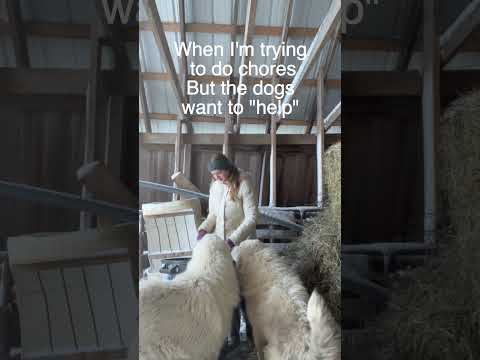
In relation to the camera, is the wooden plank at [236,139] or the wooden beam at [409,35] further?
the wooden beam at [409,35]

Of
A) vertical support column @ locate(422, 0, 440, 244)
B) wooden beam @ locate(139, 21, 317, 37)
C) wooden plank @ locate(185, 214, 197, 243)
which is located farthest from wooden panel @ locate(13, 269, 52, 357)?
vertical support column @ locate(422, 0, 440, 244)

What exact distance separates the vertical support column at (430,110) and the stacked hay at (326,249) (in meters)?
0.33

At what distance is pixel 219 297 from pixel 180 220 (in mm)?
290

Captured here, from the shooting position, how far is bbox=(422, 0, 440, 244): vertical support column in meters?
1.73

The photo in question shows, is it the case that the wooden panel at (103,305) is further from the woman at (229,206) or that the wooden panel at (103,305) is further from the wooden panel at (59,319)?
the woman at (229,206)

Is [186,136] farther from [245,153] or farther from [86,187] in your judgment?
[86,187]

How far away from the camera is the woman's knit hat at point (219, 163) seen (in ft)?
5.36

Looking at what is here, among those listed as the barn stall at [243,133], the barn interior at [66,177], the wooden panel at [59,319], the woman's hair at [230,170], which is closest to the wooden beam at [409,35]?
the barn stall at [243,133]

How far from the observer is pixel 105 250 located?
5.22ft

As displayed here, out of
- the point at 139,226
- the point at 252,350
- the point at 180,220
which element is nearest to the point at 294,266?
the point at 252,350

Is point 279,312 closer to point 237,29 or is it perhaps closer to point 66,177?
point 66,177

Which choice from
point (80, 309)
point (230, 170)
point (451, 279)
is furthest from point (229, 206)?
point (451, 279)

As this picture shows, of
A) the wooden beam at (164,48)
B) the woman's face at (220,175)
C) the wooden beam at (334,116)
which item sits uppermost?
the wooden beam at (164,48)

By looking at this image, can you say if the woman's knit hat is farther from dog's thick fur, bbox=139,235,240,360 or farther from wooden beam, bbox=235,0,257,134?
dog's thick fur, bbox=139,235,240,360
